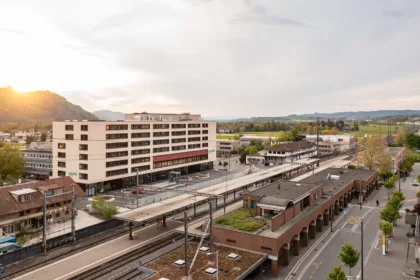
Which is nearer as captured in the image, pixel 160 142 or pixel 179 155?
pixel 160 142

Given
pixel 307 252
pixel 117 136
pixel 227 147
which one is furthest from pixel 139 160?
pixel 227 147

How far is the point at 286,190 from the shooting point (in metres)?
45.6

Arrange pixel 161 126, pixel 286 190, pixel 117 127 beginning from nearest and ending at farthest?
pixel 286 190
pixel 117 127
pixel 161 126

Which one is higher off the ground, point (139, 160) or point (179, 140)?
point (179, 140)

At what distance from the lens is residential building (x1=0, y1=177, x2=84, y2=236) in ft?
139

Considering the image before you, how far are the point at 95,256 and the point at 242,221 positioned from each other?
17.6 meters

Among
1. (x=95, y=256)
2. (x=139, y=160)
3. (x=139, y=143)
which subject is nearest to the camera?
(x=95, y=256)

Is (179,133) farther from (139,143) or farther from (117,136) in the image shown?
(117,136)

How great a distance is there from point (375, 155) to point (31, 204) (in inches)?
3348

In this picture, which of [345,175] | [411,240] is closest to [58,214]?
[411,240]

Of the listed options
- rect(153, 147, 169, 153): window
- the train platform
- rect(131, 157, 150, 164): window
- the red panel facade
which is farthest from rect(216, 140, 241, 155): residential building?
the train platform

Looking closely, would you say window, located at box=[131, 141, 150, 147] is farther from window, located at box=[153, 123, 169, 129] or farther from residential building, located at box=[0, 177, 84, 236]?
residential building, located at box=[0, 177, 84, 236]

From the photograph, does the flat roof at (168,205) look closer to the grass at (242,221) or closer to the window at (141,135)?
the grass at (242,221)

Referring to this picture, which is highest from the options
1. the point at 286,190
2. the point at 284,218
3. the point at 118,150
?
the point at 118,150
